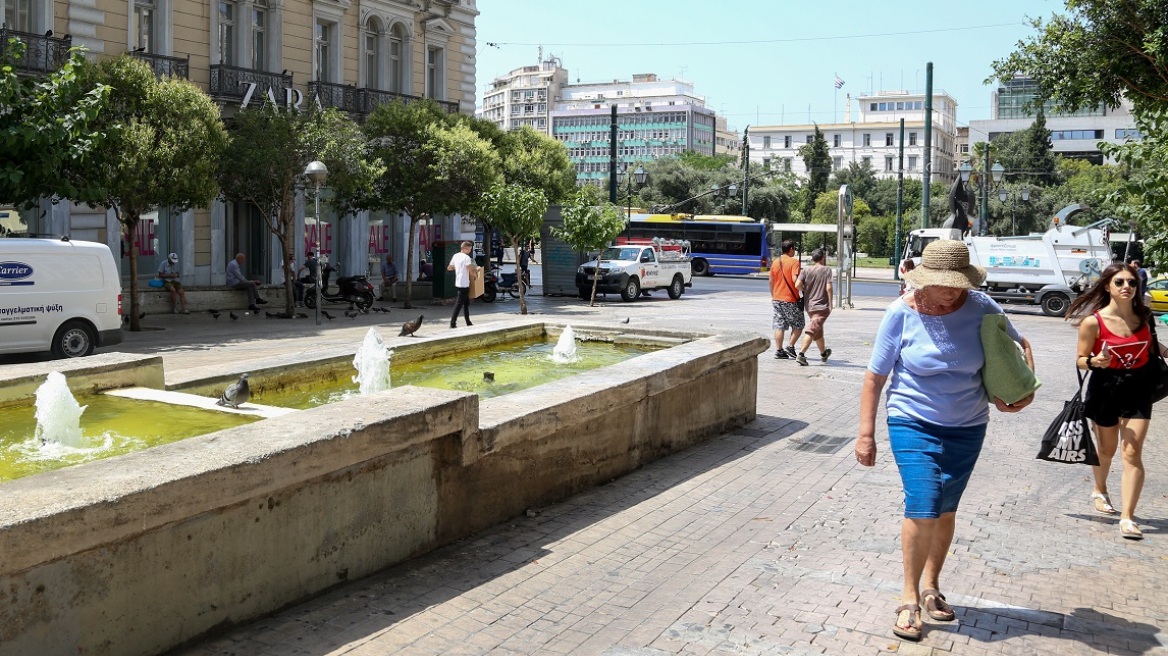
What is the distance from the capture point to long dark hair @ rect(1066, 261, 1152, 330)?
6.88 m

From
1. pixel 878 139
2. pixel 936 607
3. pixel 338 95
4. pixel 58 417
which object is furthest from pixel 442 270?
pixel 878 139

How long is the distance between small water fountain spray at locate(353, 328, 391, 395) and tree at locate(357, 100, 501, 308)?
64.1ft

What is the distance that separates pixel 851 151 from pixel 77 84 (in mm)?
142274

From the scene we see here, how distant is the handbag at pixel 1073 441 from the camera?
6934 mm

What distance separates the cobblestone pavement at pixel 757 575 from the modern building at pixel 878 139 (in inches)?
5146

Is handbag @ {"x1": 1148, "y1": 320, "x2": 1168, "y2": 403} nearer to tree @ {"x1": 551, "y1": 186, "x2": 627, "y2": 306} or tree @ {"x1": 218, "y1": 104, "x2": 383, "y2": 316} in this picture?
tree @ {"x1": 218, "y1": 104, "x2": 383, "y2": 316}

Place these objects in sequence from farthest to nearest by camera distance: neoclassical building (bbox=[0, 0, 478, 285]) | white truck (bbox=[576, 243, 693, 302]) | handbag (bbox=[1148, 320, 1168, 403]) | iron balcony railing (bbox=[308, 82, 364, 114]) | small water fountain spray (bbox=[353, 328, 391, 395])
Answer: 1. white truck (bbox=[576, 243, 693, 302])
2. iron balcony railing (bbox=[308, 82, 364, 114])
3. neoclassical building (bbox=[0, 0, 478, 285])
4. small water fountain spray (bbox=[353, 328, 391, 395])
5. handbag (bbox=[1148, 320, 1168, 403])

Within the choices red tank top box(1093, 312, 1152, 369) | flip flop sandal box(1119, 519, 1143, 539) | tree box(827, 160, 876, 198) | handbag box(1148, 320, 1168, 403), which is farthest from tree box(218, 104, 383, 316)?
tree box(827, 160, 876, 198)

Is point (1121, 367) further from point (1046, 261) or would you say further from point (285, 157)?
point (1046, 261)

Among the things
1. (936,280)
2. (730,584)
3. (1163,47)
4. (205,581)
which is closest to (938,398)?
(936,280)

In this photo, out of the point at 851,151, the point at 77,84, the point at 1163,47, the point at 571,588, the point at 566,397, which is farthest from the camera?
the point at 851,151

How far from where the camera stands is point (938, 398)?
4.98 m

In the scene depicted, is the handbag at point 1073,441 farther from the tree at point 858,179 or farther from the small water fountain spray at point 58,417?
the tree at point 858,179

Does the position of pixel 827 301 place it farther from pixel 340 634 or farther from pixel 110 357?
pixel 340 634
